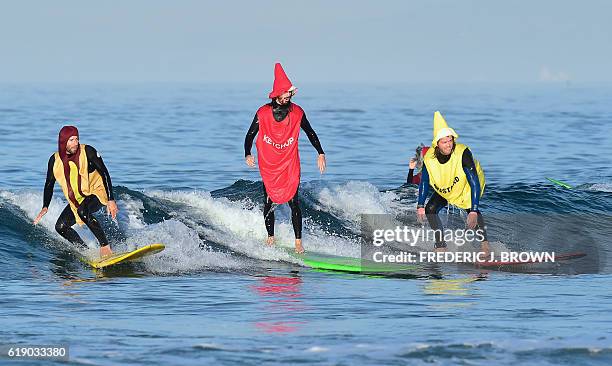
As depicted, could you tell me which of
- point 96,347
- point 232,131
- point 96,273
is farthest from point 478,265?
point 232,131

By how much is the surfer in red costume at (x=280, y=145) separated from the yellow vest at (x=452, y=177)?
4.10ft

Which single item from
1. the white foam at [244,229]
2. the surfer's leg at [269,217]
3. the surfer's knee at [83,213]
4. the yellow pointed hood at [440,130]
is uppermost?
the yellow pointed hood at [440,130]

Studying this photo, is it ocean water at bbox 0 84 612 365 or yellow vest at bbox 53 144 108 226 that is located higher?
yellow vest at bbox 53 144 108 226

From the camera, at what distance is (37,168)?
26562mm

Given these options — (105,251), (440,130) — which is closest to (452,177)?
(440,130)

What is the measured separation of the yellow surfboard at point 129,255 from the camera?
1352 centimetres

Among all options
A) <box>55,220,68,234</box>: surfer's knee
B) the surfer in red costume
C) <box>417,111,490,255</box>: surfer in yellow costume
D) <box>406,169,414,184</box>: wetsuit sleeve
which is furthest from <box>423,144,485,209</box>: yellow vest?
<box>406,169,414,184</box>: wetsuit sleeve

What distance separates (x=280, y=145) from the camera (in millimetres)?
14367

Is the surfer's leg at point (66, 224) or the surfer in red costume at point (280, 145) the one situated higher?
the surfer in red costume at point (280, 145)

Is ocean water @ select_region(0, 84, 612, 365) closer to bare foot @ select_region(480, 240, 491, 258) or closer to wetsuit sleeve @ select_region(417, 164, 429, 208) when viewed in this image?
bare foot @ select_region(480, 240, 491, 258)

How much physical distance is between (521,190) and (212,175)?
6965 millimetres

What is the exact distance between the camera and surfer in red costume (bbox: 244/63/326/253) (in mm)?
14211

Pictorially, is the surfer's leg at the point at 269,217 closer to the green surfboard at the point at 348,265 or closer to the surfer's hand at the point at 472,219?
the green surfboard at the point at 348,265

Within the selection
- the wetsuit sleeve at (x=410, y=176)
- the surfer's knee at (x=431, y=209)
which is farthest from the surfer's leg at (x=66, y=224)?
the wetsuit sleeve at (x=410, y=176)
